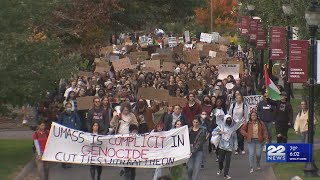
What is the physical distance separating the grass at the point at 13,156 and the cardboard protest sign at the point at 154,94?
3.13m

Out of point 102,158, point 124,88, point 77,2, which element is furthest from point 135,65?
point 102,158

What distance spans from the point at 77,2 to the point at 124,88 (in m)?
11.0

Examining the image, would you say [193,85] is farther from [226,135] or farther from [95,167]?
[95,167]

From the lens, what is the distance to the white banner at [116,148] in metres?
17.8

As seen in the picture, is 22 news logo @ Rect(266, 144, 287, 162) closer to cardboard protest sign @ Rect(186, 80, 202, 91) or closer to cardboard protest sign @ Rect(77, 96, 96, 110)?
cardboard protest sign @ Rect(77, 96, 96, 110)

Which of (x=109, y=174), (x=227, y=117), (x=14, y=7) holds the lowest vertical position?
(x=109, y=174)

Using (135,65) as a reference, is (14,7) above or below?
above

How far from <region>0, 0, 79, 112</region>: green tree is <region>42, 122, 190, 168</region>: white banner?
2230 mm

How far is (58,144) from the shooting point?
1798 centimetres

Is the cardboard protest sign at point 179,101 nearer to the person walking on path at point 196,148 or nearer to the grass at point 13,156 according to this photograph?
the grass at point 13,156

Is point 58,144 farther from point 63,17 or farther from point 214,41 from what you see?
point 214,41

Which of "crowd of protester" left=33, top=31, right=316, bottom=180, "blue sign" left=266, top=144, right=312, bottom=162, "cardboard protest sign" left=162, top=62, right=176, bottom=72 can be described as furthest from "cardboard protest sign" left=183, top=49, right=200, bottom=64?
"blue sign" left=266, top=144, right=312, bottom=162

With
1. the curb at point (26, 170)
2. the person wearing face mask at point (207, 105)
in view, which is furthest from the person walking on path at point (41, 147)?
the person wearing face mask at point (207, 105)

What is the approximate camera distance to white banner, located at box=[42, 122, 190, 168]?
17.8 m
